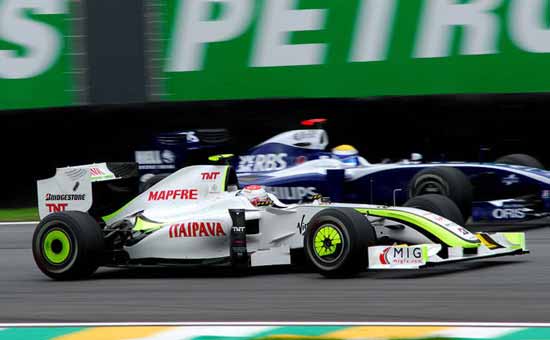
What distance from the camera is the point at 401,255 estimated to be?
25.9ft

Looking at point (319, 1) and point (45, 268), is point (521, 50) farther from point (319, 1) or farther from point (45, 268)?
point (45, 268)

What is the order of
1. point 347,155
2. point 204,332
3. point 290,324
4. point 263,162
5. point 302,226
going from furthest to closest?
point 263,162, point 347,155, point 302,226, point 290,324, point 204,332

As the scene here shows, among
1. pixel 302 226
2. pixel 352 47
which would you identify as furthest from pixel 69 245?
pixel 352 47

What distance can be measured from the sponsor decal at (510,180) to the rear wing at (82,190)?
13.4ft

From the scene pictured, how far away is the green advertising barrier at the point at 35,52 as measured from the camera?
16.5 meters

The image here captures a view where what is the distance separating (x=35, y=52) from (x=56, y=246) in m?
8.17

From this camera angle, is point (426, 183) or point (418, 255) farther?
point (426, 183)

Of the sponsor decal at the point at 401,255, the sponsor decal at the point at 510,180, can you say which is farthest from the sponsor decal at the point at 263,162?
the sponsor decal at the point at 401,255

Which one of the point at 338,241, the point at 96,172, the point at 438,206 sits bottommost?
the point at 338,241

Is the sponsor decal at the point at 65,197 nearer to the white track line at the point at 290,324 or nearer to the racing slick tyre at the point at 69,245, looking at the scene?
the racing slick tyre at the point at 69,245

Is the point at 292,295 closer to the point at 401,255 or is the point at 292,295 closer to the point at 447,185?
the point at 401,255

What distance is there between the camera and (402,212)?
329 inches

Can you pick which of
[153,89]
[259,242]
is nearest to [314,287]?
[259,242]

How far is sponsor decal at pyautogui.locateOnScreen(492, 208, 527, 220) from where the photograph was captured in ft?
36.9
